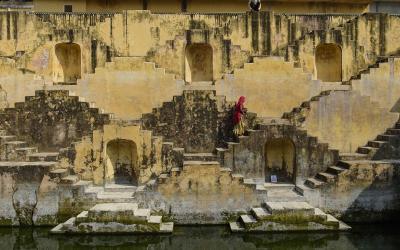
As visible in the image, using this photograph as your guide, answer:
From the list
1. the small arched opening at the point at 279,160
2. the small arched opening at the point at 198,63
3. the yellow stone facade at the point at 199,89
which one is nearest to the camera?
the yellow stone facade at the point at 199,89

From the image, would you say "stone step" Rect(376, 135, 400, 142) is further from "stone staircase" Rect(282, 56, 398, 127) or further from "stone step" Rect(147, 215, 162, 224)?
"stone step" Rect(147, 215, 162, 224)

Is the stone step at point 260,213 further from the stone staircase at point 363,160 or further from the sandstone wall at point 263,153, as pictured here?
the stone staircase at point 363,160

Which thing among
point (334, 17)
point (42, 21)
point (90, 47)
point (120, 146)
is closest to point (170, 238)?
point (120, 146)

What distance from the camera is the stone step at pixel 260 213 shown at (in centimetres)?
1246

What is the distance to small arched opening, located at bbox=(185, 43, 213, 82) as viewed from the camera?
19500 millimetres

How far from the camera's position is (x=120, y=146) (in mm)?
15414

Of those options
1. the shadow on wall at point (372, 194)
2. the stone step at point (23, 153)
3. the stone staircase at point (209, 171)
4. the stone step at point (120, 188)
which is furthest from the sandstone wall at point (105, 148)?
the shadow on wall at point (372, 194)

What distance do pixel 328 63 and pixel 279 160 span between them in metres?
6.75

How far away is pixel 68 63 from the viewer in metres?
20.0

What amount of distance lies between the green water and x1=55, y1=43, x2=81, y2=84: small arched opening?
29.1ft

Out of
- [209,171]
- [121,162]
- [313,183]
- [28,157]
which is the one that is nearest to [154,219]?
[209,171]

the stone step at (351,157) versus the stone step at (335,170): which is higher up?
the stone step at (351,157)

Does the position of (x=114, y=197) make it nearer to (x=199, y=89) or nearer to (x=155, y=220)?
(x=155, y=220)

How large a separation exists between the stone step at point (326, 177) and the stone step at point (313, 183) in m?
0.14
